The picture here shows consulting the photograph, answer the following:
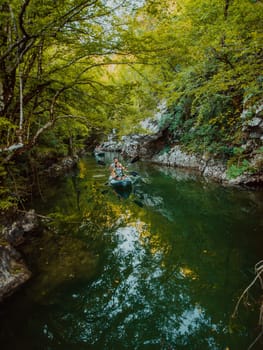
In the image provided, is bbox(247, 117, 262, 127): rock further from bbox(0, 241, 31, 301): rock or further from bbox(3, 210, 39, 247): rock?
bbox(0, 241, 31, 301): rock

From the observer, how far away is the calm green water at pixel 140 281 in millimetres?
3746

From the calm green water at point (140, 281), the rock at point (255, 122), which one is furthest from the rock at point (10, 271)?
the rock at point (255, 122)

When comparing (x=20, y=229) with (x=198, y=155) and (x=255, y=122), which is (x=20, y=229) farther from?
(x=198, y=155)

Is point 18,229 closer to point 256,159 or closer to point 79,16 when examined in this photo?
point 79,16

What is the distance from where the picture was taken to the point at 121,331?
3855mm

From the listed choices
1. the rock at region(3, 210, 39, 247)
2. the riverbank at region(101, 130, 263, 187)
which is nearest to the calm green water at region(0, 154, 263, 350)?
the rock at region(3, 210, 39, 247)

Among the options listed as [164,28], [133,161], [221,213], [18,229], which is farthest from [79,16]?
[133,161]

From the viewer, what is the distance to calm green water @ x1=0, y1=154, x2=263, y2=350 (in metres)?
3.75

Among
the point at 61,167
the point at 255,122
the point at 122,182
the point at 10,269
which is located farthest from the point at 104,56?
the point at 61,167

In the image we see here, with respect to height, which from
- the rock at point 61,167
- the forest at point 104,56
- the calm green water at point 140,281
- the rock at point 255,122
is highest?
the rock at point 61,167

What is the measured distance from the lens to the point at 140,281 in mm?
5090

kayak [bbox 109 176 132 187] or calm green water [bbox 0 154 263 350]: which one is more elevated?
kayak [bbox 109 176 132 187]

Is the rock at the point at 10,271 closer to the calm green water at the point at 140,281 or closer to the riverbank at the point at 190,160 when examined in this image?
the calm green water at the point at 140,281

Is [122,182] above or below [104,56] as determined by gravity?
above
